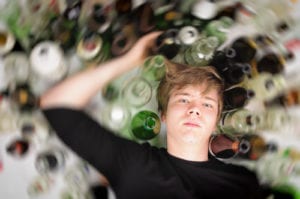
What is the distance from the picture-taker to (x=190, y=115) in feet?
2.98

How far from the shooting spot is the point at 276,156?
37.9 inches

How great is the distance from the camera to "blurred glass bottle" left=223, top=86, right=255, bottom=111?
3.08 ft

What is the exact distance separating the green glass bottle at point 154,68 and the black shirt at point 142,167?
0.15 metres

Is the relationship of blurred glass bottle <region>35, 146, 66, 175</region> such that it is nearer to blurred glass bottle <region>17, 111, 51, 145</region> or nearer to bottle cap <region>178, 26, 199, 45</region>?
blurred glass bottle <region>17, 111, 51, 145</region>

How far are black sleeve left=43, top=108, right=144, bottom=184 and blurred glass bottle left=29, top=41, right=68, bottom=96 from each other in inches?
2.3

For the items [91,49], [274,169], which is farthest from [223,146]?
[91,49]

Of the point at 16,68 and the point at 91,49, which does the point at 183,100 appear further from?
the point at 16,68

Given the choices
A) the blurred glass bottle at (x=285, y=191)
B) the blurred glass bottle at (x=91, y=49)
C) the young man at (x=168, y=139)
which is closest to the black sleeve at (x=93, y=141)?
the young man at (x=168, y=139)

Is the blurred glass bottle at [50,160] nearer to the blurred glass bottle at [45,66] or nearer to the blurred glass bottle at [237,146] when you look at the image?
the blurred glass bottle at [45,66]

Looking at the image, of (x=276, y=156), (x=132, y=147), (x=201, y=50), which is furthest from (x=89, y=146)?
(x=276, y=156)

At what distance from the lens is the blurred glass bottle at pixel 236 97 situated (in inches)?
36.9

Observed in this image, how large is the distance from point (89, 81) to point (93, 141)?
0.13 metres

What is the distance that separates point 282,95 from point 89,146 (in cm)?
44

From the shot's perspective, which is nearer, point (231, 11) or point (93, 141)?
point (93, 141)
